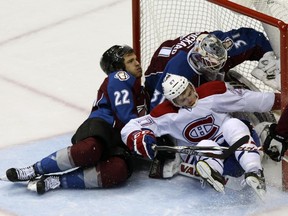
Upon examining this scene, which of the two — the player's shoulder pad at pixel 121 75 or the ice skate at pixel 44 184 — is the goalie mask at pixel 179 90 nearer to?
the player's shoulder pad at pixel 121 75

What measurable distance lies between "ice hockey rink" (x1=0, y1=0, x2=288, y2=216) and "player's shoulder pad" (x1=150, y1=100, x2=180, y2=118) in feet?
0.90

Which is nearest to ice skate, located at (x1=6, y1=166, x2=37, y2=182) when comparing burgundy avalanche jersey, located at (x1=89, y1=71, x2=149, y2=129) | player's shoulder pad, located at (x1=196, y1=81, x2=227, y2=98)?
burgundy avalanche jersey, located at (x1=89, y1=71, x2=149, y2=129)

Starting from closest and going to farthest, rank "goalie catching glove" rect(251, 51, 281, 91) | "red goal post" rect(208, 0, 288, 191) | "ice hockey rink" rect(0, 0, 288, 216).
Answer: "red goal post" rect(208, 0, 288, 191)
"ice hockey rink" rect(0, 0, 288, 216)
"goalie catching glove" rect(251, 51, 281, 91)

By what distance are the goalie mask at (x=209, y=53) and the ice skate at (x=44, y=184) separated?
74 centimetres

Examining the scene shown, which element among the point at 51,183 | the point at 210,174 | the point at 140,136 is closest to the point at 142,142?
the point at 140,136

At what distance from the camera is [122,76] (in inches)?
175

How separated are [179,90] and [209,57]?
0.21 meters

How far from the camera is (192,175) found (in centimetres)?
434

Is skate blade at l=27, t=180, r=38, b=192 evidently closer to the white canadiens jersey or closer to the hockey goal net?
the white canadiens jersey

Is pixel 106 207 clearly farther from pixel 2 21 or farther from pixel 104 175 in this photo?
pixel 2 21

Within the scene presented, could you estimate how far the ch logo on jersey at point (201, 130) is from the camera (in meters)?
4.26

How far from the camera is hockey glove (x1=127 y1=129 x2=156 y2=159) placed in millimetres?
4207


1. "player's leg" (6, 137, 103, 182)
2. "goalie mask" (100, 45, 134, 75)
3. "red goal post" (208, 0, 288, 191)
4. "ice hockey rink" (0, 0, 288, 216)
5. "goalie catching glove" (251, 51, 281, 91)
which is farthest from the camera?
"goalie mask" (100, 45, 134, 75)

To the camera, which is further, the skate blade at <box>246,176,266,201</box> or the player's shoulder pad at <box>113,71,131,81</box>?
the player's shoulder pad at <box>113,71,131,81</box>
